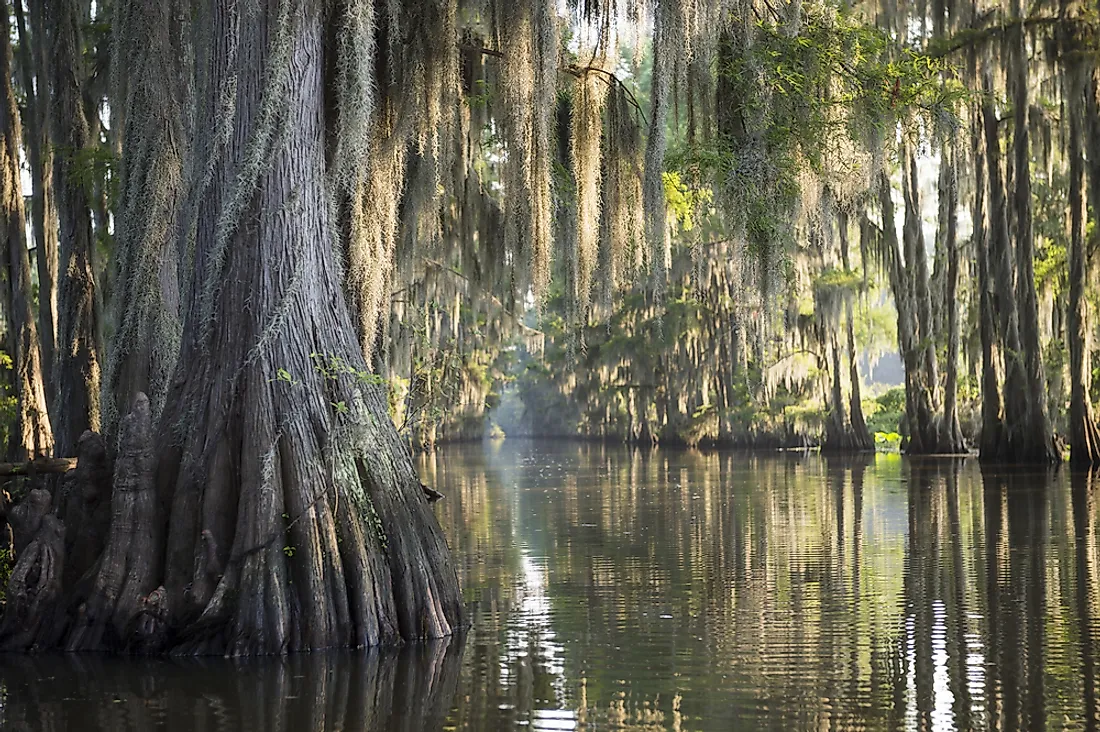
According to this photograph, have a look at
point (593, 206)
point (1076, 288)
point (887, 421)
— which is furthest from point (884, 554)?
point (887, 421)

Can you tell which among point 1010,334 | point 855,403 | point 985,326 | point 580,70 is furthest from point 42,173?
point 855,403

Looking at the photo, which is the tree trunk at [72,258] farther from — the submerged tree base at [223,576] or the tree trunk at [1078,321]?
the tree trunk at [1078,321]

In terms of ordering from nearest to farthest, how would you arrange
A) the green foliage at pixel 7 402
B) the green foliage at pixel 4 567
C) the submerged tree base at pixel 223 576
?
the submerged tree base at pixel 223 576
the green foliage at pixel 4 567
the green foliage at pixel 7 402

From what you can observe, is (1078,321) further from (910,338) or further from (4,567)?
(4,567)

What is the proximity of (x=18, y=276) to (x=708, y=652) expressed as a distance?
35.6 ft

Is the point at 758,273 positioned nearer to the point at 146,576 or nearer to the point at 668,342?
the point at 146,576

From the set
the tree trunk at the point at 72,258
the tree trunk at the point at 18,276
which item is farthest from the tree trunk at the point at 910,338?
the tree trunk at the point at 72,258

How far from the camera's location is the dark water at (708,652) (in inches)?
224

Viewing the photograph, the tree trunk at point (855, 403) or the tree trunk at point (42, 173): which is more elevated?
the tree trunk at point (42, 173)

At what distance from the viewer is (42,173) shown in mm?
15180

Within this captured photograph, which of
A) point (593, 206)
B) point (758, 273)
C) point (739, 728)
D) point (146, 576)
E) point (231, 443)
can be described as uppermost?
point (593, 206)

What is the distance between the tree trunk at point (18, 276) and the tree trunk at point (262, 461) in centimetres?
730

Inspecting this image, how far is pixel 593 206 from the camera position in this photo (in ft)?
38.5

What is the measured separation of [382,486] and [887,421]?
131 feet
